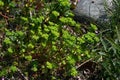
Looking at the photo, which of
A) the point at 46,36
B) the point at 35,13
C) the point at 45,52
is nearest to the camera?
the point at 46,36

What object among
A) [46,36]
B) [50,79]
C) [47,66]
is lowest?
[50,79]

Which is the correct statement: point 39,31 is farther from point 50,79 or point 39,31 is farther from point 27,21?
point 50,79

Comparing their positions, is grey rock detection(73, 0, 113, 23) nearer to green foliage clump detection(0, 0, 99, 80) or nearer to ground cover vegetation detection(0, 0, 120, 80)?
ground cover vegetation detection(0, 0, 120, 80)

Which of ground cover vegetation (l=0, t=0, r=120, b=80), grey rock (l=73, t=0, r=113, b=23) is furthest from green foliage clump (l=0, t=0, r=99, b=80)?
grey rock (l=73, t=0, r=113, b=23)

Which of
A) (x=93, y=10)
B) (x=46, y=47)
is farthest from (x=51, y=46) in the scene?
(x=93, y=10)

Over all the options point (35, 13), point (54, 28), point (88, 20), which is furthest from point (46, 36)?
point (88, 20)

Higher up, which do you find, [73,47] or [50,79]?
[73,47]
